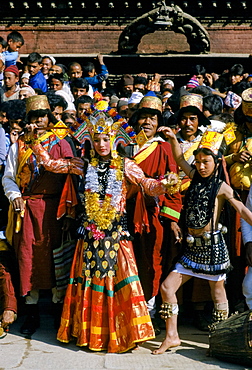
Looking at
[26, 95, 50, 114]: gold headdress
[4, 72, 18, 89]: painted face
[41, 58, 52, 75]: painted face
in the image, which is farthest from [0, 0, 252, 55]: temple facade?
[26, 95, 50, 114]: gold headdress

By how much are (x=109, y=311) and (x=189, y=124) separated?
6.55 feet

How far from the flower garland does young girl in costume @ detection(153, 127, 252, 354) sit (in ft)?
2.03

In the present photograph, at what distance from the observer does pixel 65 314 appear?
18.1ft

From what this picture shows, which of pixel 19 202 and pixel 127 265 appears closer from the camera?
pixel 127 265

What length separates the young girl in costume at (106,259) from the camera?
210 inches

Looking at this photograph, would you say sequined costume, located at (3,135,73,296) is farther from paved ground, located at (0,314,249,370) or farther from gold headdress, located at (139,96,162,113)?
gold headdress, located at (139,96,162,113)

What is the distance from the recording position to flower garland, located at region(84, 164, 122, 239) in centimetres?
550

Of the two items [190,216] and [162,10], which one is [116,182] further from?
[162,10]

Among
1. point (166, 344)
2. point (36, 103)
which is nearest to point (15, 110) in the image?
point (36, 103)

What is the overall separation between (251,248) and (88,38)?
12.9 m

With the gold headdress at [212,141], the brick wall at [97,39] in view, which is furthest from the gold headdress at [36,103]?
the brick wall at [97,39]

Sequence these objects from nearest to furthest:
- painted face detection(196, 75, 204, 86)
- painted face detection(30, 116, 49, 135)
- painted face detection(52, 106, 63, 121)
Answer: painted face detection(30, 116, 49, 135) → painted face detection(52, 106, 63, 121) → painted face detection(196, 75, 204, 86)

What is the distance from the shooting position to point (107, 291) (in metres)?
5.40

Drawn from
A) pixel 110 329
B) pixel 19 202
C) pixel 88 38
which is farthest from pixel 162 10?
pixel 110 329
